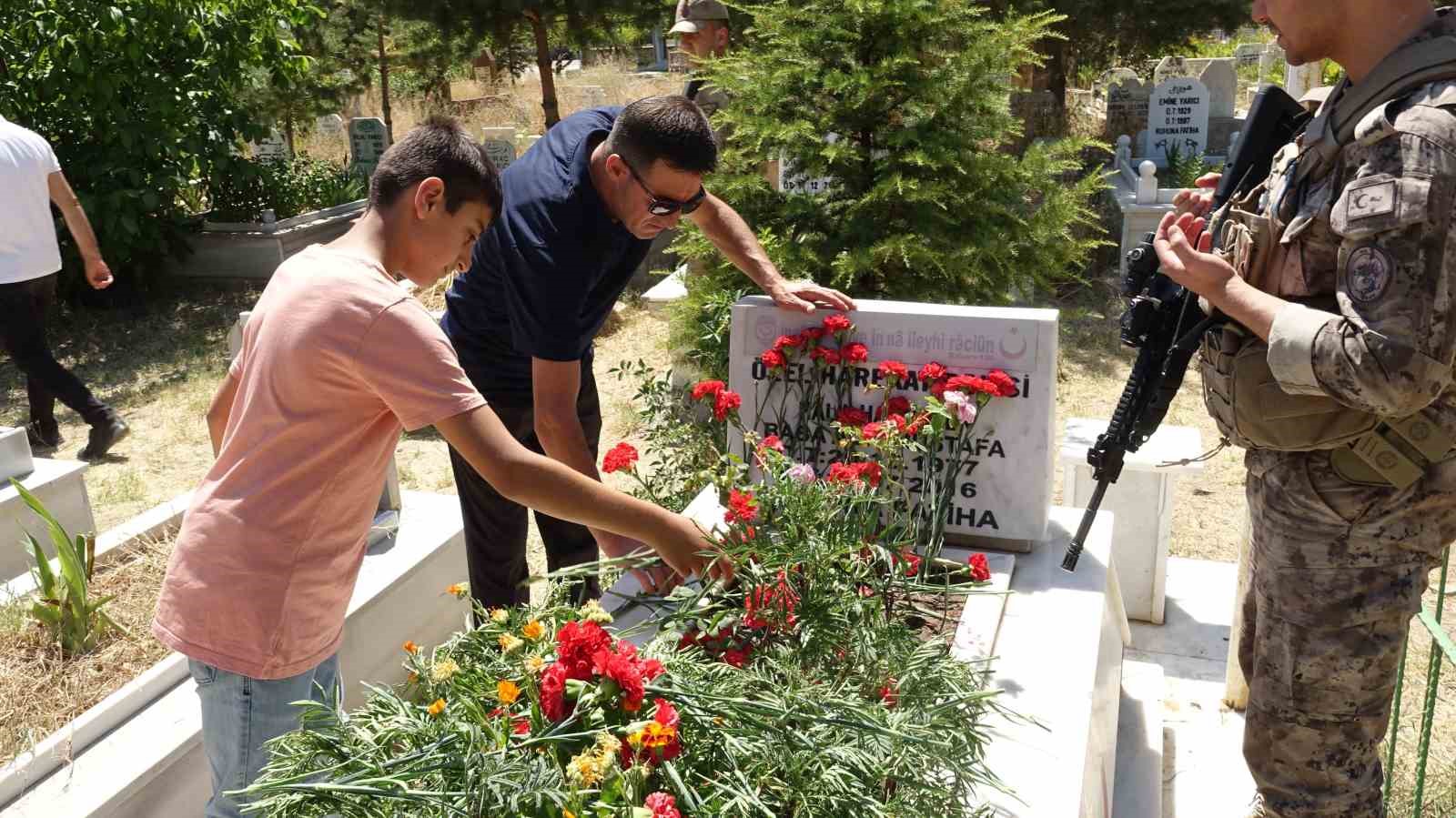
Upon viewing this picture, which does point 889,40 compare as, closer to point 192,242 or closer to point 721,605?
point 721,605

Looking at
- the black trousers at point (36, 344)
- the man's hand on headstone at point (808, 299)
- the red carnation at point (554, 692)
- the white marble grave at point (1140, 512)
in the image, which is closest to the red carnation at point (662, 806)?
the red carnation at point (554, 692)

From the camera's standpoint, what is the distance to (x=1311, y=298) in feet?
7.08

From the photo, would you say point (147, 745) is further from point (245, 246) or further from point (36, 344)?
point (245, 246)

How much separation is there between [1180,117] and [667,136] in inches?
350

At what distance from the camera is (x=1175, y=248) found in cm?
217

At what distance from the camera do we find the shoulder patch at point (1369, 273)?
1898 millimetres

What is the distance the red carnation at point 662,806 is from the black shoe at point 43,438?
5.67 meters

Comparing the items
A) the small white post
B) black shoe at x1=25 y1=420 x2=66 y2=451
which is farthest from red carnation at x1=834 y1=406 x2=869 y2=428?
the small white post

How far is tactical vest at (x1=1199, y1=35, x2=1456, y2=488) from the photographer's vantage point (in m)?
1.99

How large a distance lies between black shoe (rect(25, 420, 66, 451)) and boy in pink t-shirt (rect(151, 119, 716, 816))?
183 inches

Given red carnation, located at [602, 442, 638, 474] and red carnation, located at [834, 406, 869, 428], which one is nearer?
red carnation, located at [602, 442, 638, 474]

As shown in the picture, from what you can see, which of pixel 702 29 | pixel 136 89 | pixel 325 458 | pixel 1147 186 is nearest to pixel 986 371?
pixel 325 458

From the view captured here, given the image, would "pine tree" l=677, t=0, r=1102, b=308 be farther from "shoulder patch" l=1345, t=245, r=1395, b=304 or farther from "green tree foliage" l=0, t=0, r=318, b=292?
"green tree foliage" l=0, t=0, r=318, b=292

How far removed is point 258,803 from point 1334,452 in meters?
1.91
